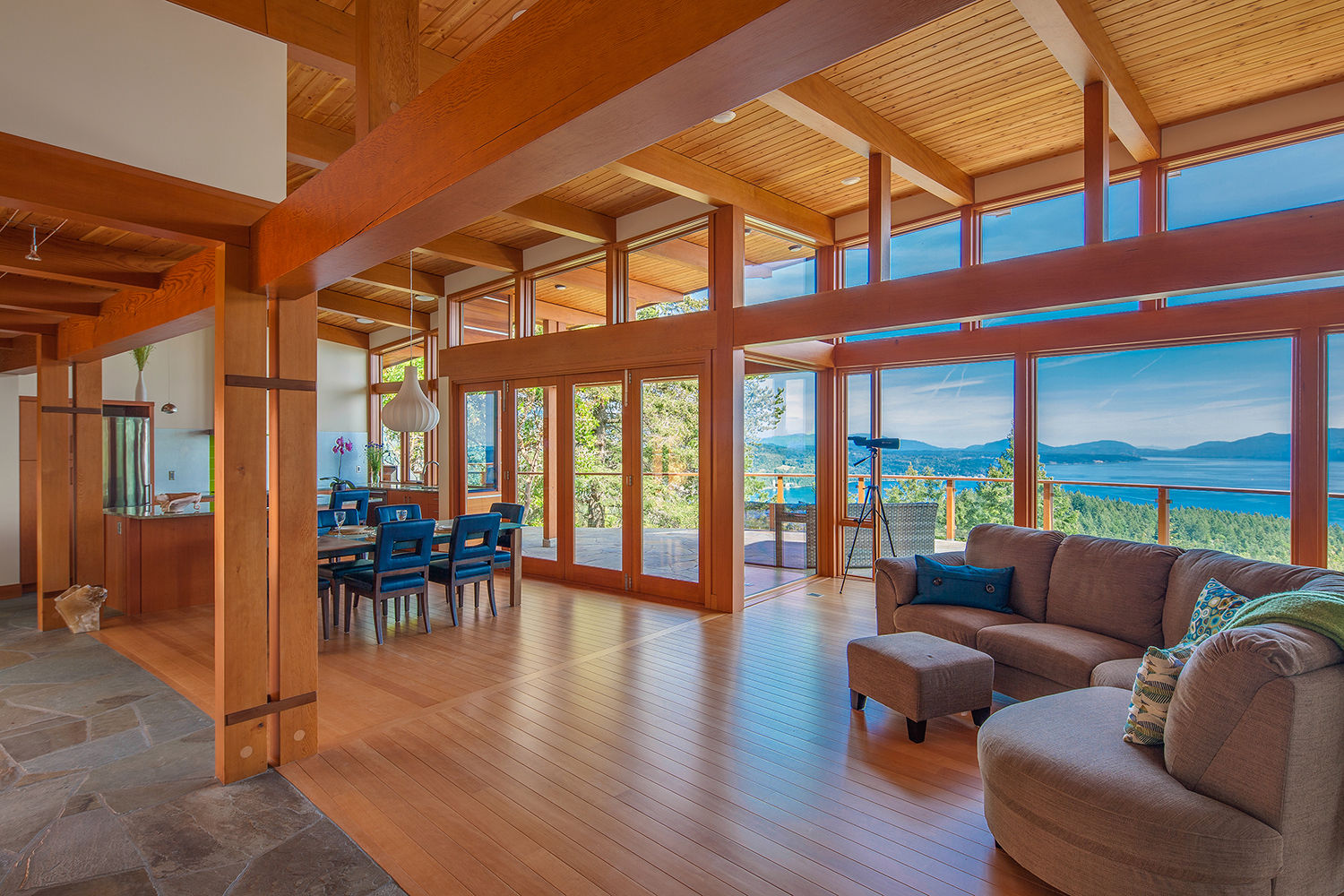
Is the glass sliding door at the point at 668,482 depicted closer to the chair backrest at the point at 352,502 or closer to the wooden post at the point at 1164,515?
the chair backrest at the point at 352,502

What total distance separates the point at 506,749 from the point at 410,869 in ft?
2.88

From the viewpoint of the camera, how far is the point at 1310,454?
4418 mm

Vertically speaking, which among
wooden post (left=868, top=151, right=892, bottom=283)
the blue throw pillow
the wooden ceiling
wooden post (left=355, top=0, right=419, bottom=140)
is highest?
the wooden ceiling

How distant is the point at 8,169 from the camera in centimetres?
240

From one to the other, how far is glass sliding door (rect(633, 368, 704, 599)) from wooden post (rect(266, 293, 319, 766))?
349 centimetres

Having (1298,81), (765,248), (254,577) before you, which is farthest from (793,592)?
(1298,81)

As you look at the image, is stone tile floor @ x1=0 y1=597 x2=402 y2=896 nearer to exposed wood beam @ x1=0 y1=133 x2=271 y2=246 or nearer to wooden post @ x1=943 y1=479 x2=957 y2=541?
exposed wood beam @ x1=0 y1=133 x2=271 y2=246

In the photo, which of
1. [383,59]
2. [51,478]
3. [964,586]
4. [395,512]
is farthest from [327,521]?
[964,586]

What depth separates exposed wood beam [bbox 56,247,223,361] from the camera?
3250 millimetres

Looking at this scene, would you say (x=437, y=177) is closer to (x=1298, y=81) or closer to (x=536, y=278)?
(x=1298, y=81)

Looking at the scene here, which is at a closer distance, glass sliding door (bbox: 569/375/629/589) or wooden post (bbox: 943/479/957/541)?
wooden post (bbox: 943/479/957/541)

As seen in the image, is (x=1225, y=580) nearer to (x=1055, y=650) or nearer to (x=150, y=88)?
(x=1055, y=650)

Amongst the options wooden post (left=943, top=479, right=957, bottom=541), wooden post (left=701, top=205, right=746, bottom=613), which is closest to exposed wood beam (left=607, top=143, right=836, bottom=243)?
wooden post (left=701, top=205, right=746, bottom=613)

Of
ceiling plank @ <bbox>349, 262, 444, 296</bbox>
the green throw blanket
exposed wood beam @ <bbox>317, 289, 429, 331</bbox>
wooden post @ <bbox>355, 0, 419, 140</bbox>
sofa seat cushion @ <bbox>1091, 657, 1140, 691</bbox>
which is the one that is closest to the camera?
the green throw blanket
